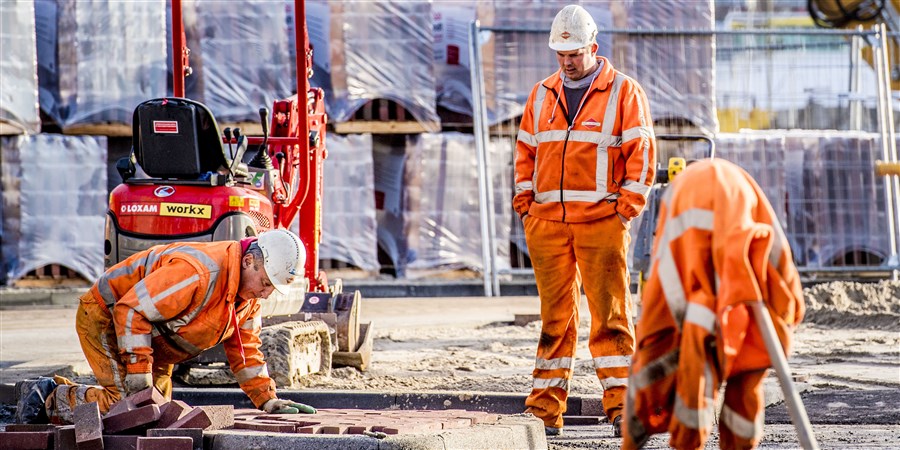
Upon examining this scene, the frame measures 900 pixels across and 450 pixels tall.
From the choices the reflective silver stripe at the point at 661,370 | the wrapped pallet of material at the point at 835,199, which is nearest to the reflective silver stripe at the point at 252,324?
the reflective silver stripe at the point at 661,370

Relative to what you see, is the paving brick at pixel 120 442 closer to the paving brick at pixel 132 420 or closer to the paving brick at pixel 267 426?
the paving brick at pixel 132 420

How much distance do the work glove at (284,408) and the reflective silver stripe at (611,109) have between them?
2.08 metres

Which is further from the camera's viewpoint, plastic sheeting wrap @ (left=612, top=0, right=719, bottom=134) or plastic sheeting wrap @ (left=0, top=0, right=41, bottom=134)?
plastic sheeting wrap @ (left=612, top=0, right=719, bottom=134)

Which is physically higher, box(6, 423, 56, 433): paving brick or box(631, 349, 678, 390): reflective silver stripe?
box(631, 349, 678, 390): reflective silver stripe

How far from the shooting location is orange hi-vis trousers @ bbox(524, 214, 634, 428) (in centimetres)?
652

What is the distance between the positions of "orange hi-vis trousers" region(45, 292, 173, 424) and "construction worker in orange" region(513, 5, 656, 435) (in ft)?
6.79

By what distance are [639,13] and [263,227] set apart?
10.2 m

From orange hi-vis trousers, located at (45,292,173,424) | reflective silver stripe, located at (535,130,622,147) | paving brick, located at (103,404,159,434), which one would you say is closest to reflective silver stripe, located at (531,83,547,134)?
reflective silver stripe, located at (535,130,622,147)

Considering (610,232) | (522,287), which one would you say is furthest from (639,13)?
(610,232)

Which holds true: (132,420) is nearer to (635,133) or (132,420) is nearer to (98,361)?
(98,361)

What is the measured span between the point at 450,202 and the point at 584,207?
997 cm

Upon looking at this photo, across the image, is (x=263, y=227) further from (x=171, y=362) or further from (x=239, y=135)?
(x=171, y=362)

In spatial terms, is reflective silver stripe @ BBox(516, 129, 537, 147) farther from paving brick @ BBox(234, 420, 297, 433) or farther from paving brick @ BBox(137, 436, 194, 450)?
paving brick @ BBox(137, 436, 194, 450)

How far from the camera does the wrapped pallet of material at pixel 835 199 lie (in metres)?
16.4
